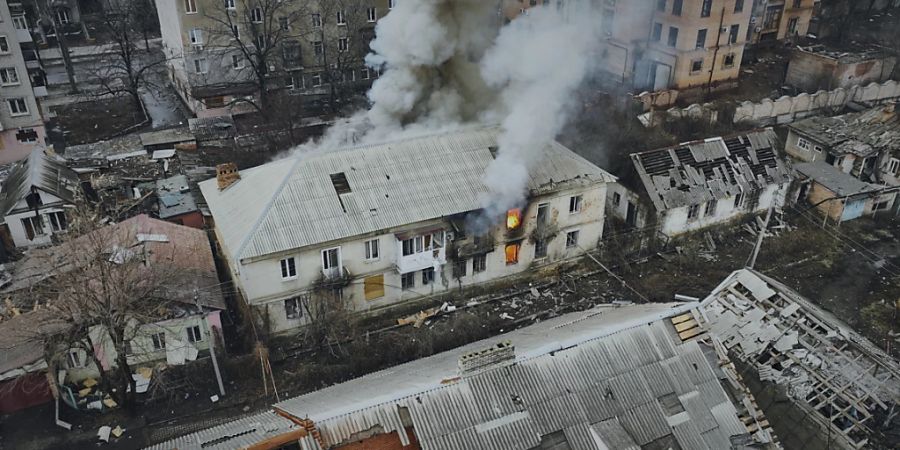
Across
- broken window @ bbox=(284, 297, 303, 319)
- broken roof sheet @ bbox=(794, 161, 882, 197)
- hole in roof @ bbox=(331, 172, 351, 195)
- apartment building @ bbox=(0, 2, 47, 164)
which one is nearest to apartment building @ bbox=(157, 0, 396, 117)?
apartment building @ bbox=(0, 2, 47, 164)

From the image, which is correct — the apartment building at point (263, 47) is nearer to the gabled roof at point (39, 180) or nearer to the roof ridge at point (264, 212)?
the gabled roof at point (39, 180)

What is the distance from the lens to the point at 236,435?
661 inches

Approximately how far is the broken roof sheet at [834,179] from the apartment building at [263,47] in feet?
108

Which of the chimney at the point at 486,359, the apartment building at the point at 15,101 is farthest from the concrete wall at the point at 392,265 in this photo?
the apartment building at the point at 15,101

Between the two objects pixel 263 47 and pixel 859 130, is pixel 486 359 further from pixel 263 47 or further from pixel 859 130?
pixel 263 47

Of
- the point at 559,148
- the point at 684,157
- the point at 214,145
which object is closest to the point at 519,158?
the point at 559,148

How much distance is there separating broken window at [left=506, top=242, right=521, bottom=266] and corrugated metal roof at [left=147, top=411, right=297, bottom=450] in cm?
1712

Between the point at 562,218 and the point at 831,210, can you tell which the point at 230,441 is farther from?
the point at 831,210

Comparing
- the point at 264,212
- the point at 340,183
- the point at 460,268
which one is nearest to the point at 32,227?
the point at 264,212

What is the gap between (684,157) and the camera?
3641 centimetres

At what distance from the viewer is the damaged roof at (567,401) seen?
16672 mm

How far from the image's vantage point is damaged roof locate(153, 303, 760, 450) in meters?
16.7

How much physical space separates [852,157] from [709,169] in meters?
10.5

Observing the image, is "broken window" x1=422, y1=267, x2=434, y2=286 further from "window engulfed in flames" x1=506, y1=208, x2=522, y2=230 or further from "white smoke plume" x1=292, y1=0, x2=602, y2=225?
"white smoke plume" x1=292, y1=0, x2=602, y2=225
